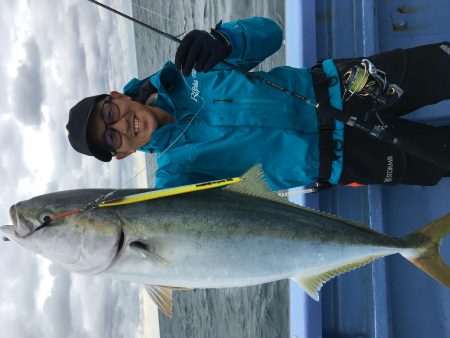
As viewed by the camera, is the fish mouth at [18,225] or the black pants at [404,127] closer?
the fish mouth at [18,225]

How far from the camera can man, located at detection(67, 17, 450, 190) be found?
8.39 ft

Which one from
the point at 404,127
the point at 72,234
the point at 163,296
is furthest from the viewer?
the point at 404,127

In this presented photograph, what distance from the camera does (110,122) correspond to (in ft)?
9.47

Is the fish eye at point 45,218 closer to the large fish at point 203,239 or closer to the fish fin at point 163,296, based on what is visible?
the large fish at point 203,239

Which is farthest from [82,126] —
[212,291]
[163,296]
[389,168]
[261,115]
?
[212,291]

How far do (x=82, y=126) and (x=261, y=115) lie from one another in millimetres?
1244

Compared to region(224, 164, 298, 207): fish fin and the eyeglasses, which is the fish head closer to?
region(224, 164, 298, 207): fish fin

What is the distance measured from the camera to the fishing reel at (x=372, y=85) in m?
2.62

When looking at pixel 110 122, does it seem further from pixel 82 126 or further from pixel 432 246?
pixel 432 246

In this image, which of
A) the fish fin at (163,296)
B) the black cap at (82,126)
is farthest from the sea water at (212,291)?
the fish fin at (163,296)

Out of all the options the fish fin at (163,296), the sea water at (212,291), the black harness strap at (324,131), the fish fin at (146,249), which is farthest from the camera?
the sea water at (212,291)

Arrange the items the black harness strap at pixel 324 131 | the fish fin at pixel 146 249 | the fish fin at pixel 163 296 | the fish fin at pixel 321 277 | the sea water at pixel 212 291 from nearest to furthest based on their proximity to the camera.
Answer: the fish fin at pixel 146 249 → the fish fin at pixel 163 296 → the fish fin at pixel 321 277 → the black harness strap at pixel 324 131 → the sea water at pixel 212 291

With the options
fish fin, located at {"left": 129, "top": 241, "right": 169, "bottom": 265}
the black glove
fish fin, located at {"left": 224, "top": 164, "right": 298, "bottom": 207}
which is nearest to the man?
the black glove

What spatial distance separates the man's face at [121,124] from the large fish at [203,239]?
0.80m
